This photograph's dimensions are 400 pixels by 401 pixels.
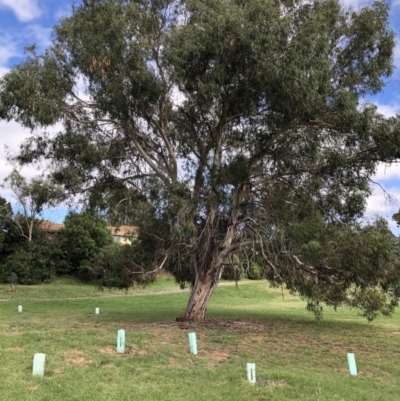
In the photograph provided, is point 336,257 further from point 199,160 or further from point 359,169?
point 199,160

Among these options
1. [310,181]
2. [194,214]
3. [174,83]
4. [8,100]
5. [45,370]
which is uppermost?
[174,83]

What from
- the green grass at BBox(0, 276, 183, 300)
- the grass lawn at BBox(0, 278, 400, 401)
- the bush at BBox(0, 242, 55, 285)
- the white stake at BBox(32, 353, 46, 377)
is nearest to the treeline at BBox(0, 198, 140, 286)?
the bush at BBox(0, 242, 55, 285)

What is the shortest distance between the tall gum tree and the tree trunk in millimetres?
47

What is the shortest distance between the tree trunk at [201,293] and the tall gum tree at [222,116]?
0.05 m

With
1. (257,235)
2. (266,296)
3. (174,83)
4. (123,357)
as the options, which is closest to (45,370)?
(123,357)

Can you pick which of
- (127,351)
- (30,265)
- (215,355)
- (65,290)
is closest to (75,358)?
(127,351)

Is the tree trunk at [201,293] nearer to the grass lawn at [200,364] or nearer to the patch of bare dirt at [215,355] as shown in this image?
the grass lawn at [200,364]

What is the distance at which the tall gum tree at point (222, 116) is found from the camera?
12.3 meters

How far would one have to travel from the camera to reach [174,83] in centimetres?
1507

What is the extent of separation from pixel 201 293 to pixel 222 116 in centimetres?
602

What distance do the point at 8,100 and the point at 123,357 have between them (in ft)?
27.3

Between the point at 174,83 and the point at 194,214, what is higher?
the point at 174,83

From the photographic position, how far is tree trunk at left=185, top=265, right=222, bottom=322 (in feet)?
53.3

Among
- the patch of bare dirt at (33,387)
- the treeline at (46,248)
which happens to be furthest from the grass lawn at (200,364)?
the treeline at (46,248)
